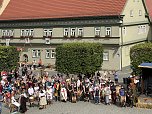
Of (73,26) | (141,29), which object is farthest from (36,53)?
(141,29)

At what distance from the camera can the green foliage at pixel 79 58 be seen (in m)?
37.0

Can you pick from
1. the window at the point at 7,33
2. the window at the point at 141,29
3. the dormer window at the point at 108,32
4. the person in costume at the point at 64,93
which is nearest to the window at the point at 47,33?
the window at the point at 7,33

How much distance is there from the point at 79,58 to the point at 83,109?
13261mm

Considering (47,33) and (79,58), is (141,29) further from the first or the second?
(79,58)

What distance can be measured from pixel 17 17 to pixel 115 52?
55.7ft

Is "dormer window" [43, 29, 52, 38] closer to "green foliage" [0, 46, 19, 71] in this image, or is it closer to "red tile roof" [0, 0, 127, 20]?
"red tile roof" [0, 0, 127, 20]

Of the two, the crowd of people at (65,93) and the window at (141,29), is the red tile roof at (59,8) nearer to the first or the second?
the window at (141,29)

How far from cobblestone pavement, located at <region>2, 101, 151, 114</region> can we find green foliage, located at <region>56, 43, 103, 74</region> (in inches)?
439

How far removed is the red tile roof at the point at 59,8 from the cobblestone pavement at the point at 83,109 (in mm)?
21944

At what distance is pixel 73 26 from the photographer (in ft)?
160

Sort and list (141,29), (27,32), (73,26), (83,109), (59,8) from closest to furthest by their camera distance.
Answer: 1. (83,109)
2. (73,26)
3. (59,8)
4. (27,32)
5. (141,29)

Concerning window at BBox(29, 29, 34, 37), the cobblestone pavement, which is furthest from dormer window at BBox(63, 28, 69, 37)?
the cobblestone pavement

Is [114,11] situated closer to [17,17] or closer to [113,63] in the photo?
[113,63]

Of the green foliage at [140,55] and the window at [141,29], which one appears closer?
the green foliage at [140,55]
